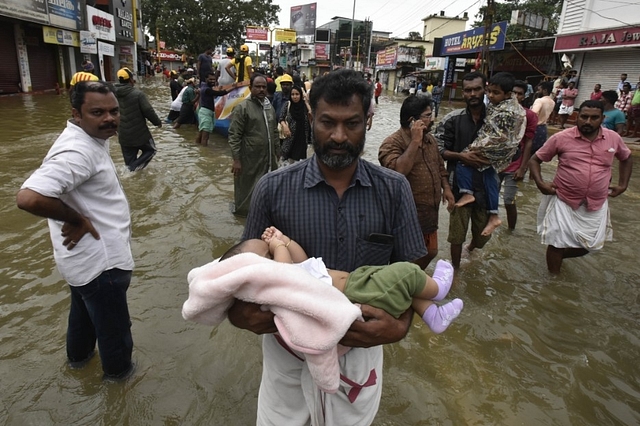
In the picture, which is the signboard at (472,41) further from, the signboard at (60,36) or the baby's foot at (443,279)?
the baby's foot at (443,279)

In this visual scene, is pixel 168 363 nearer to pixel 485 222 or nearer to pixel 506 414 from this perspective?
pixel 506 414

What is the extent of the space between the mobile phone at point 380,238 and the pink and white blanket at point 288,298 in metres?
0.39

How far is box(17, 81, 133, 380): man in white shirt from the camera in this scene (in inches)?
79.4

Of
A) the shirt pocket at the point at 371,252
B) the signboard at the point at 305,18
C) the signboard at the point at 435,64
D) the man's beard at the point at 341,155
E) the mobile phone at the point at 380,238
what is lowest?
the shirt pocket at the point at 371,252

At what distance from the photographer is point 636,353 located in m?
3.30

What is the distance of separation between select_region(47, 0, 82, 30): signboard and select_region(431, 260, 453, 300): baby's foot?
74.7 ft

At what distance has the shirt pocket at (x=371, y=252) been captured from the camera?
1714 mm

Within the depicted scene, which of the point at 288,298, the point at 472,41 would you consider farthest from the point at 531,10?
the point at 288,298

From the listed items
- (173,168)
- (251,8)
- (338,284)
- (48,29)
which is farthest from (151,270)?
(251,8)

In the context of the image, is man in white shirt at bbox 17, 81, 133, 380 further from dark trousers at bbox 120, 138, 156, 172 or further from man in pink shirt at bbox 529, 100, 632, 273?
dark trousers at bbox 120, 138, 156, 172

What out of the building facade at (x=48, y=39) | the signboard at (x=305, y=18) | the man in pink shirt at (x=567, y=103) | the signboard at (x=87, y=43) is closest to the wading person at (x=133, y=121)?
the building facade at (x=48, y=39)

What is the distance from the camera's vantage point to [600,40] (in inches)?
591

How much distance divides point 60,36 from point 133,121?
18.2 meters

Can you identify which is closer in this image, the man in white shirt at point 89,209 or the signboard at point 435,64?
the man in white shirt at point 89,209
